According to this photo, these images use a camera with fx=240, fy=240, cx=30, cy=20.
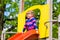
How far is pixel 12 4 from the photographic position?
14352 millimetres

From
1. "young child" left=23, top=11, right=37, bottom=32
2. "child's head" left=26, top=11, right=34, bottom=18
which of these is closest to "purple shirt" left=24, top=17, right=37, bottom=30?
"young child" left=23, top=11, right=37, bottom=32

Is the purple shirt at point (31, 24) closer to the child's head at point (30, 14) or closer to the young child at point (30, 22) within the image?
the young child at point (30, 22)

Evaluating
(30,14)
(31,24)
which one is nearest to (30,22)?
(31,24)

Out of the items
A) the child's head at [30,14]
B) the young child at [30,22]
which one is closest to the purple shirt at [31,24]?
the young child at [30,22]

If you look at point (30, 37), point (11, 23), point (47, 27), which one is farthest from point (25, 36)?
point (11, 23)

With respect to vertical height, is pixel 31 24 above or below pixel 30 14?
below

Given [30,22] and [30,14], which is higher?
[30,14]

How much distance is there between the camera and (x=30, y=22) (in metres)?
6.16

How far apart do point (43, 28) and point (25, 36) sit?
486 mm

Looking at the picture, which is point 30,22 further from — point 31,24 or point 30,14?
point 30,14

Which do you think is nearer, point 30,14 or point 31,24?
point 31,24

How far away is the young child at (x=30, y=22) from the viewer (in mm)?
6047

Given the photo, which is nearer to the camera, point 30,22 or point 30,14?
point 30,22

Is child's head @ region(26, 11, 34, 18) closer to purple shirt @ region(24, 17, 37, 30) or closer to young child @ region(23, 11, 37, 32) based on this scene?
young child @ region(23, 11, 37, 32)
